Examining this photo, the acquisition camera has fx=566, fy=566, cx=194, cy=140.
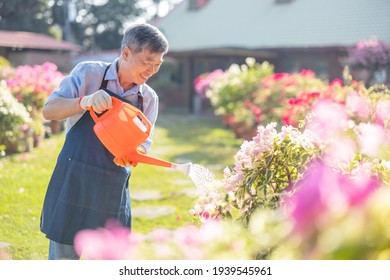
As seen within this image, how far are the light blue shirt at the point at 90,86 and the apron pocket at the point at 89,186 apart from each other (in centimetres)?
19

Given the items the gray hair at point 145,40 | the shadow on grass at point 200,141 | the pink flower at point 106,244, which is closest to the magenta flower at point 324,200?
the pink flower at point 106,244

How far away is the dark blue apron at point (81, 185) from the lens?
7.57 feet

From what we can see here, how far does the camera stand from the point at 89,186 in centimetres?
233

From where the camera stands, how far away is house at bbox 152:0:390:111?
1612 cm

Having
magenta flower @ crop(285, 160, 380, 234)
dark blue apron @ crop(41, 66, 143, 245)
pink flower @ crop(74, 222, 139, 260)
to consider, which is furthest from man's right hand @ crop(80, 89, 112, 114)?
magenta flower @ crop(285, 160, 380, 234)

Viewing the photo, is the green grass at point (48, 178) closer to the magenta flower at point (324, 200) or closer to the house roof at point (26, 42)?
the magenta flower at point (324, 200)

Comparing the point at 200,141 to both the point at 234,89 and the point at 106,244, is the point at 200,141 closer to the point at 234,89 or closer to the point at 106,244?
the point at 234,89

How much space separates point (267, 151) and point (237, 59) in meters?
16.0

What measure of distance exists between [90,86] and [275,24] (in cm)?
1595

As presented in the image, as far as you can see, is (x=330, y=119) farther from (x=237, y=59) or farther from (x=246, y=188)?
(x=237, y=59)
